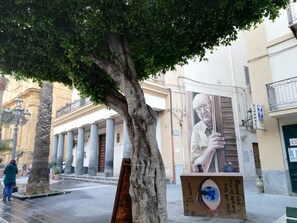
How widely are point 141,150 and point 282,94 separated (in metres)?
7.20

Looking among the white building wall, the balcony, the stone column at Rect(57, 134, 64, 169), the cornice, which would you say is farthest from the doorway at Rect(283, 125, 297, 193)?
the stone column at Rect(57, 134, 64, 169)

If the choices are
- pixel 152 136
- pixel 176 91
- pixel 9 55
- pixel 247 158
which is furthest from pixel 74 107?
Answer: pixel 152 136

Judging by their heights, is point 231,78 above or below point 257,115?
above

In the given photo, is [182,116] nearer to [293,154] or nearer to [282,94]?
[282,94]

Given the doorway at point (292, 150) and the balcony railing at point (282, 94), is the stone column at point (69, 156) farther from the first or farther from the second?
the doorway at point (292, 150)

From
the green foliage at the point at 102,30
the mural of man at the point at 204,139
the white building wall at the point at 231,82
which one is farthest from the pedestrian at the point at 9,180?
the white building wall at the point at 231,82

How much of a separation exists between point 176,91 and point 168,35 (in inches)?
382

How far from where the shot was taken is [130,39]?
5320 mm

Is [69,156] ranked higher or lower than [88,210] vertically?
higher

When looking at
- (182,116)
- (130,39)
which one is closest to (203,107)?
(182,116)

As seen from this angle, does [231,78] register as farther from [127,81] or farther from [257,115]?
[127,81]

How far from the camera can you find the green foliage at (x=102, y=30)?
4.38m

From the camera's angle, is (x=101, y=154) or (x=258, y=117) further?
(x=101, y=154)

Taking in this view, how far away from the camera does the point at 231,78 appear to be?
56.9ft
